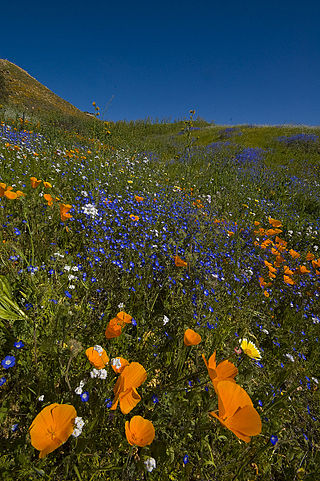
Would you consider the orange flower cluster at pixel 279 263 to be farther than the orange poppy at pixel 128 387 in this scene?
Yes

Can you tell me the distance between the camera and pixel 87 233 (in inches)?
124

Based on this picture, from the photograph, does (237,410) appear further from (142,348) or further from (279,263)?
(279,263)

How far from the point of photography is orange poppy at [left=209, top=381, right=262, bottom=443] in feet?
2.89

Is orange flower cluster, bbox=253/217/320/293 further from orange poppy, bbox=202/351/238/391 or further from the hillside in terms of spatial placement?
the hillside

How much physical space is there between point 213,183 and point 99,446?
863 cm

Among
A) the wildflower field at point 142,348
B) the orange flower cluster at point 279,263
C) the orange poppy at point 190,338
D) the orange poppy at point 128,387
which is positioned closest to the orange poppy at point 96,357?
the wildflower field at point 142,348

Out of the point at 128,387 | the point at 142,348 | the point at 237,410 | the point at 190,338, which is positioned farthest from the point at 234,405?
the point at 142,348

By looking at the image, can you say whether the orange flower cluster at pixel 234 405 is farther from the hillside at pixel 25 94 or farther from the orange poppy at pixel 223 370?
the hillside at pixel 25 94

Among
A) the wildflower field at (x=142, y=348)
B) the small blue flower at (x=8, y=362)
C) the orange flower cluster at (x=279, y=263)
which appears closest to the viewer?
the wildflower field at (x=142, y=348)

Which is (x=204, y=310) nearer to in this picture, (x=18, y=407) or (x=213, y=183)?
(x=18, y=407)

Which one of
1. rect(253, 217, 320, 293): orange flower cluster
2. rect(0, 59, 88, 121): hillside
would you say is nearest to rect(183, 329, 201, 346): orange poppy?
rect(253, 217, 320, 293): orange flower cluster

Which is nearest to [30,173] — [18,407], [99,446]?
[18,407]

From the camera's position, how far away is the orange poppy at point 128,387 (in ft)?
3.46

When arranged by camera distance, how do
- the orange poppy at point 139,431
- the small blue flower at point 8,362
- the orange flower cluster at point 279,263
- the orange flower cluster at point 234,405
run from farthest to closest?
1. the orange flower cluster at point 279,263
2. the small blue flower at point 8,362
3. the orange poppy at point 139,431
4. the orange flower cluster at point 234,405
